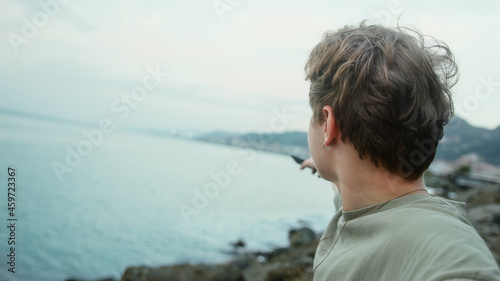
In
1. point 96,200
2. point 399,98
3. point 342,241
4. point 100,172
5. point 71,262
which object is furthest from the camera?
point 100,172

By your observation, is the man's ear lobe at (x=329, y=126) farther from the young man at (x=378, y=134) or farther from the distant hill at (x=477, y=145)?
the distant hill at (x=477, y=145)

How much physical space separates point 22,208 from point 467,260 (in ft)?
70.1

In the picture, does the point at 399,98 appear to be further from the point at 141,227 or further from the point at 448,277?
the point at 141,227

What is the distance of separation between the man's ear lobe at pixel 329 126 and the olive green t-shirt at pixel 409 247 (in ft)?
0.99

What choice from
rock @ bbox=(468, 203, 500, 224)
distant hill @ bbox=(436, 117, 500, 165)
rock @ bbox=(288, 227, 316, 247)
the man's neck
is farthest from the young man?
distant hill @ bbox=(436, 117, 500, 165)

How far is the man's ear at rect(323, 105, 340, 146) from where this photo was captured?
56.4 inches

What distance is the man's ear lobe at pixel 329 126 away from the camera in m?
1.43

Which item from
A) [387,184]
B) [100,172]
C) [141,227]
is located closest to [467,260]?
[387,184]

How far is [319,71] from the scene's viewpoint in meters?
1.50

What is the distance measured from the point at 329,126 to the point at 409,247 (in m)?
0.54

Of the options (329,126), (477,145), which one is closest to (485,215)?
(329,126)

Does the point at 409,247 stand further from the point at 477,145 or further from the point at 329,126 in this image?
the point at 477,145

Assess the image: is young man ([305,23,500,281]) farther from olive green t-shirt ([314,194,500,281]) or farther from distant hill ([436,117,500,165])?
distant hill ([436,117,500,165])

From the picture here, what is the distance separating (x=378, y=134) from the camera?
1.36m
